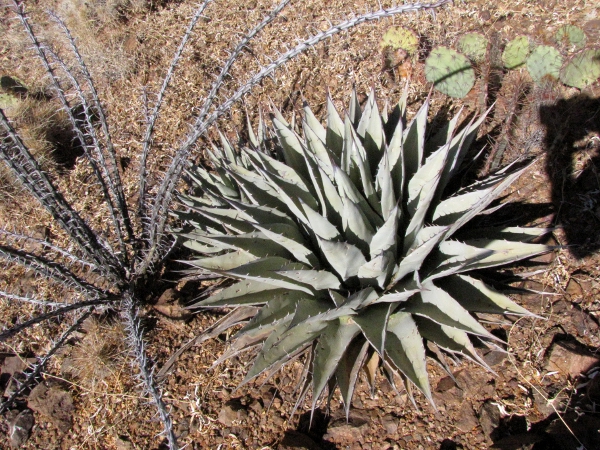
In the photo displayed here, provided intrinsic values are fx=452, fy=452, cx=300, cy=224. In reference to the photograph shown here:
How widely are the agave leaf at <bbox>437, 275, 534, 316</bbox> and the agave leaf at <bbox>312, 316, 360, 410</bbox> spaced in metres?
0.44

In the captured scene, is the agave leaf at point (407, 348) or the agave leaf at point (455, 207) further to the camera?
the agave leaf at point (455, 207)

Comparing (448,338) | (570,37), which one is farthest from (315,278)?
(570,37)

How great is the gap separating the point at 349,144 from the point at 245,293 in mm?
810

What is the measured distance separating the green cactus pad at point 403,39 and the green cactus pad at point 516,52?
598 mm

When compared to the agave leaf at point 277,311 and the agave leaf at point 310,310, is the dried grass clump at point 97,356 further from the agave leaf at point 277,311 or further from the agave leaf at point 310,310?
the agave leaf at point 310,310

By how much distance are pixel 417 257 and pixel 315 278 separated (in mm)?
395

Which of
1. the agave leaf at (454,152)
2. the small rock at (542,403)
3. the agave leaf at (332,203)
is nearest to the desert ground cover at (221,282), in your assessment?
the small rock at (542,403)


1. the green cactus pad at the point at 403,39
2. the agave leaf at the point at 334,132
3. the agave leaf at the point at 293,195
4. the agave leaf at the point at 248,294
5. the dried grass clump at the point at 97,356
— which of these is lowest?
the dried grass clump at the point at 97,356

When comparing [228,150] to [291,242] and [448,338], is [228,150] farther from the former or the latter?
[448,338]

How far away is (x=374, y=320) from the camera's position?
1.76 metres

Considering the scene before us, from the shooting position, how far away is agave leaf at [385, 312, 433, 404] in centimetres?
170

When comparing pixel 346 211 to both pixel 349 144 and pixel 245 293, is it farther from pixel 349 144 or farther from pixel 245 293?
pixel 245 293

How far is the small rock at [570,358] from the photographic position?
2082mm

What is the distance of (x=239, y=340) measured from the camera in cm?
200
